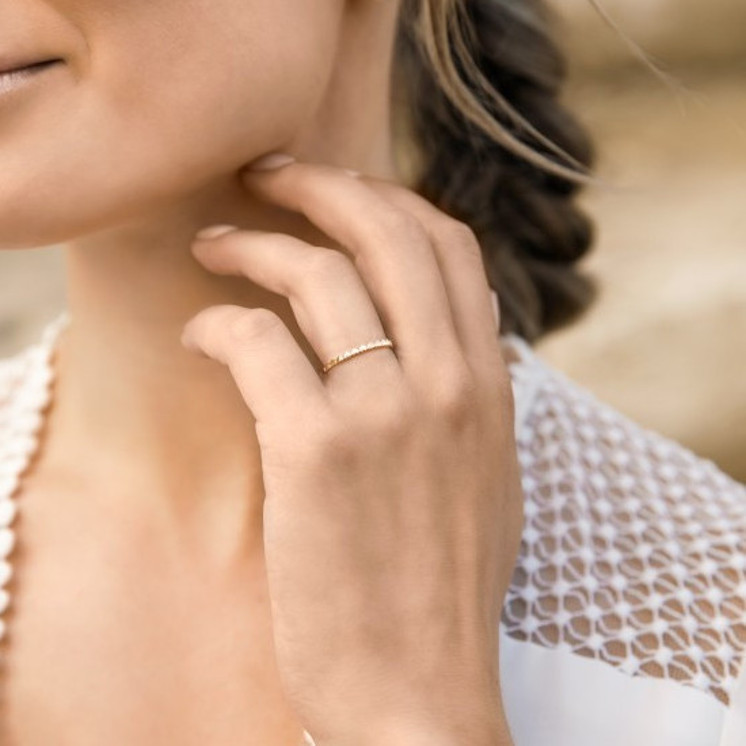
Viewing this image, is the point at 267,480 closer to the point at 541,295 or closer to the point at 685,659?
the point at 685,659

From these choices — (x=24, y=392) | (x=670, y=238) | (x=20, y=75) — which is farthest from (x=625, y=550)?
(x=670, y=238)

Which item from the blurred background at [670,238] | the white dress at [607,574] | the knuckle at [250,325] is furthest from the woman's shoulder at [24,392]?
the blurred background at [670,238]

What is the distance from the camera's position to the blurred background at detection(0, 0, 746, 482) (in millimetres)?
3475

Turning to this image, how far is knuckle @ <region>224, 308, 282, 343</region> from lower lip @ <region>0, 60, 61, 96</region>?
0.29 m

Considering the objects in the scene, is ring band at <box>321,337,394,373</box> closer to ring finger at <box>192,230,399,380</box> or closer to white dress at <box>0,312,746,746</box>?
ring finger at <box>192,230,399,380</box>

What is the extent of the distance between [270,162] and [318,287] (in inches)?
9.1

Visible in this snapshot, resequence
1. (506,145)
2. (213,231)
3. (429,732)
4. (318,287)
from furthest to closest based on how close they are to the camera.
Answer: (506,145) → (213,231) → (318,287) → (429,732)

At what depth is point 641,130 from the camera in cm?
393

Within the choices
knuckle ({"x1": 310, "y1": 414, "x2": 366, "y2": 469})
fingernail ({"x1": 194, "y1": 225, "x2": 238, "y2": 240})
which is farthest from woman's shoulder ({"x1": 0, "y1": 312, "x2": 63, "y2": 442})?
Answer: knuckle ({"x1": 310, "y1": 414, "x2": 366, "y2": 469})

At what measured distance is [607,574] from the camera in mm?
1678

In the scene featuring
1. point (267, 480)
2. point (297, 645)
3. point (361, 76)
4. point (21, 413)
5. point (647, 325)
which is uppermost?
point (361, 76)

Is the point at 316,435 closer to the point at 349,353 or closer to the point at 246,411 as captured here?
the point at 349,353

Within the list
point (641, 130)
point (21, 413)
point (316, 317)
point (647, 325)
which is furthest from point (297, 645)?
point (641, 130)

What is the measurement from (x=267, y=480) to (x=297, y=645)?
153 mm
